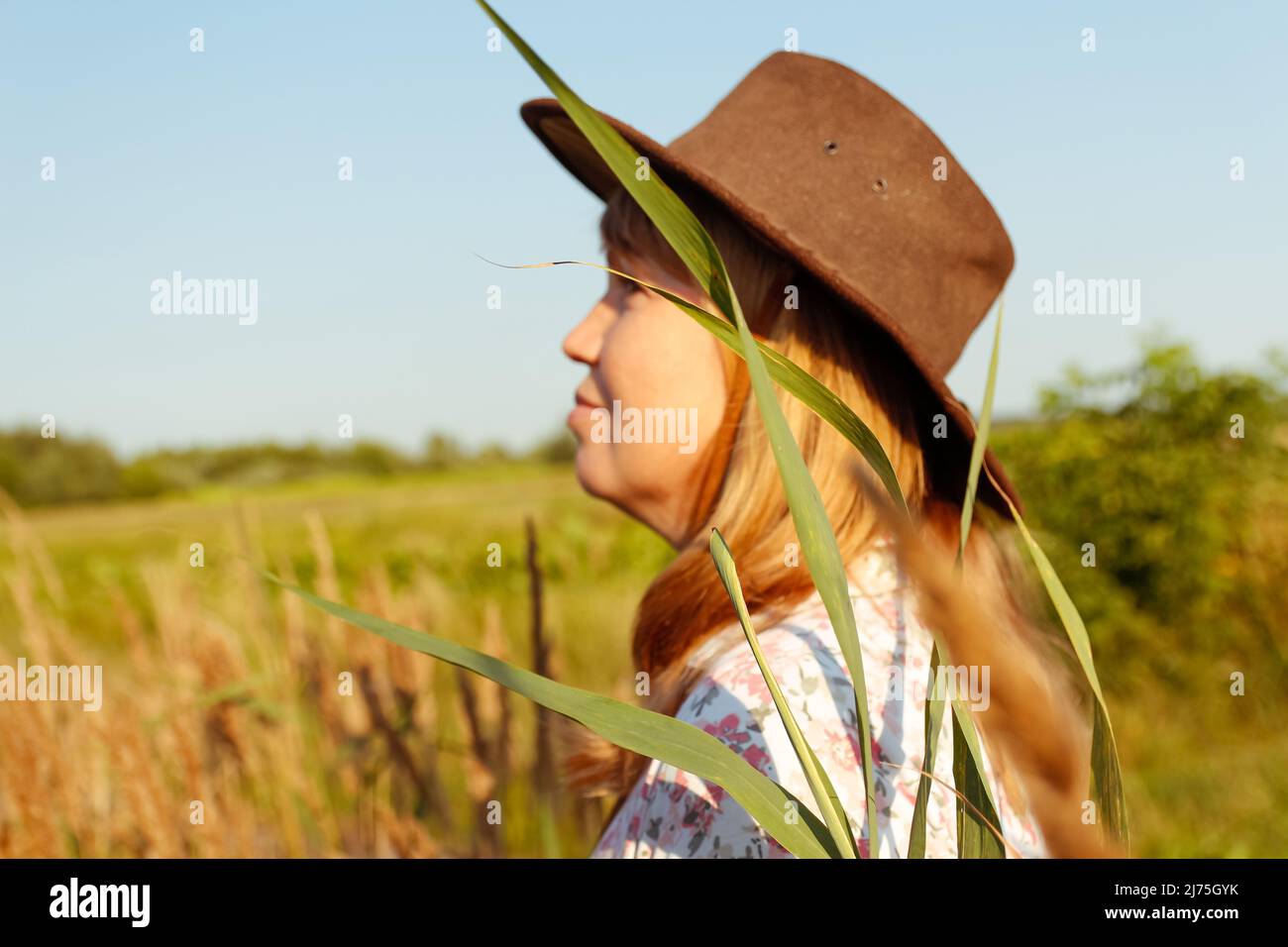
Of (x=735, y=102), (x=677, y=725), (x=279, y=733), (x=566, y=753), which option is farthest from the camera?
(x=279, y=733)

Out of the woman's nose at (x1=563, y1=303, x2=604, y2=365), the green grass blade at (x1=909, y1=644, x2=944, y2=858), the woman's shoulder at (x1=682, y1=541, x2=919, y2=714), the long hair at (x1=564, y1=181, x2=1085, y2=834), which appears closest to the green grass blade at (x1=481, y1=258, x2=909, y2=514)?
the green grass blade at (x1=909, y1=644, x2=944, y2=858)

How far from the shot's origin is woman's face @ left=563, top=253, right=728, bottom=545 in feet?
4.23

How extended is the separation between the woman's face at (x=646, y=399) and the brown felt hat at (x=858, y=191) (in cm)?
15

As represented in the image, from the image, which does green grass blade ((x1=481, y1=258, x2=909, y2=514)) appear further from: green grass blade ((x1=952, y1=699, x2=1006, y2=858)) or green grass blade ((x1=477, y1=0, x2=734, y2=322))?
green grass blade ((x1=952, y1=699, x2=1006, y2=858))

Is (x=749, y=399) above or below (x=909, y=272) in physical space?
below

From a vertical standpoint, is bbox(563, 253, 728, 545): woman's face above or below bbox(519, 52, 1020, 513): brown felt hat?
below

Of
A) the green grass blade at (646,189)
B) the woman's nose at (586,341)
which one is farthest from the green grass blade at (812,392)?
the woman's nose at (586,341)

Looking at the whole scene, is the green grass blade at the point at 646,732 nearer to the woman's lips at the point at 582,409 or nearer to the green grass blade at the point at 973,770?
the green grass blade at the point at 973,770

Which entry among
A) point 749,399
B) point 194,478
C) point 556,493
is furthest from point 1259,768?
point 194,478

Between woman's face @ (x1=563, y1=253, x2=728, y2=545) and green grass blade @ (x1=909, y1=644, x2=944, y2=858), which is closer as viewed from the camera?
green grass blade @ (x1=909, y1=644, x2=944, y2=858)

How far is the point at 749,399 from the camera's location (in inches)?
49.8

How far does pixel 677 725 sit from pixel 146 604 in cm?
583

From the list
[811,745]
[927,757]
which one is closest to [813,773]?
[927,757]
